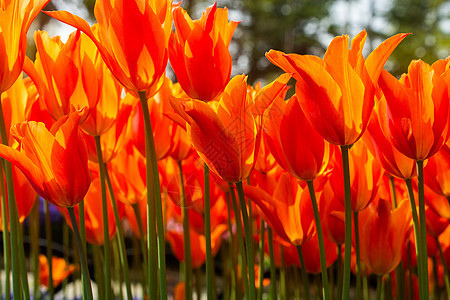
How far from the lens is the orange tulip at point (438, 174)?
646 mm

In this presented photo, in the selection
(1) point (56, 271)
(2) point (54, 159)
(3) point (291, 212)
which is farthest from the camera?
(1) point (56, 271)

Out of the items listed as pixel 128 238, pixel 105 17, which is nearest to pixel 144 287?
pixel 105 17

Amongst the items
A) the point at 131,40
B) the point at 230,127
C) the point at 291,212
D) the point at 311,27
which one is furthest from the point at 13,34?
the point at 311,27

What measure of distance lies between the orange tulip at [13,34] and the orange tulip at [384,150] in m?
0.34

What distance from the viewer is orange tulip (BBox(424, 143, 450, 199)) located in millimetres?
646

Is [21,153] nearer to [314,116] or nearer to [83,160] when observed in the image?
[83,160]

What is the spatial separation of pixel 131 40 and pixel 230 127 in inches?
4.8

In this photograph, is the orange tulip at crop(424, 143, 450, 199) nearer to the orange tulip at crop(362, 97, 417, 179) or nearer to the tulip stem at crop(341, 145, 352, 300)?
the orange tulip at crop(362, 97, 417, 179)

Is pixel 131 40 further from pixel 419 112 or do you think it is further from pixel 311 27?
pixel 311 27

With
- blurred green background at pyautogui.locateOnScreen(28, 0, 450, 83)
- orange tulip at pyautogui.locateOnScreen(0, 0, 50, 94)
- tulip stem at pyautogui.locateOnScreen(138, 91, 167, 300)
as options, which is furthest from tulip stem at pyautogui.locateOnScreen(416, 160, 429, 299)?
blurred green background at pyautogui.locateOnScreen(28, 0, 450, 83)

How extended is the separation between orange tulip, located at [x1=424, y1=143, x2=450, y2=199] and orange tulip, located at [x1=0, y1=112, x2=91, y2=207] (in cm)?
40

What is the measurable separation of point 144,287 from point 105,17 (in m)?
0.55

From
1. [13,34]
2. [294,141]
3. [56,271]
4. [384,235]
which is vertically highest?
[13,34]

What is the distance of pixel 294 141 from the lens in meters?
0.55
